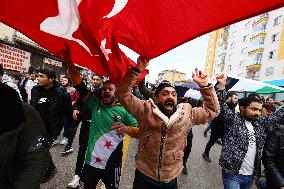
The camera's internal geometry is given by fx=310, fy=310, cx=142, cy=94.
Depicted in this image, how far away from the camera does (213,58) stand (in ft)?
243

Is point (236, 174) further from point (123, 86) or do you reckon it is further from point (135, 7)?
point (135, 7)

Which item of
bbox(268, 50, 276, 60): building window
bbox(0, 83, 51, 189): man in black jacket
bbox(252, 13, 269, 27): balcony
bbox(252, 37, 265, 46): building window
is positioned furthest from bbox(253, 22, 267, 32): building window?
bbox(0, 83, 51, 189): man in black jacket

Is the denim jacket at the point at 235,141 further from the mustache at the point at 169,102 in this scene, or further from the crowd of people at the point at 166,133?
the mustache at the point at 169,102

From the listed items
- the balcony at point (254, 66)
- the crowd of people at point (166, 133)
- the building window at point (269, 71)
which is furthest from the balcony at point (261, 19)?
the crowd of people at point (166, 133)

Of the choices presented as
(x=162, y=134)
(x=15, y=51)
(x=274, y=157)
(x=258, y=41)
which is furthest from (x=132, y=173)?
(x=258, y=41)

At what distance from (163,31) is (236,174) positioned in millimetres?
2018

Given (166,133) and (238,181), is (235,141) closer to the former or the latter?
(238,181)

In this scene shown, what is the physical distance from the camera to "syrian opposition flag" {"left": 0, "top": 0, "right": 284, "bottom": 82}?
2227 millimetres

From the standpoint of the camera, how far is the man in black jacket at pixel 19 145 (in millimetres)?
1579

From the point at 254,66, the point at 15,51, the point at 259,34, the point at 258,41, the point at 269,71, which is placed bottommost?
the point at 15,51

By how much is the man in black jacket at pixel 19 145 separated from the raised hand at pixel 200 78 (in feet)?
5.69

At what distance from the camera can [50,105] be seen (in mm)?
4730

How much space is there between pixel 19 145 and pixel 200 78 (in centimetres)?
193

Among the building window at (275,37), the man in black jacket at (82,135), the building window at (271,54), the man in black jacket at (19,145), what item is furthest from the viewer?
the building window at (271,54)
